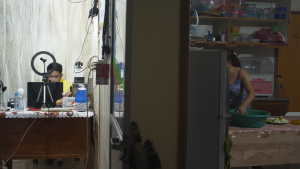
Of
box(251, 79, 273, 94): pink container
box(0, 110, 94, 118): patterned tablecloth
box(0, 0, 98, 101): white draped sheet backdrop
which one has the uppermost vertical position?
box(0, 0, 98, 101): white draped sheet backdrop

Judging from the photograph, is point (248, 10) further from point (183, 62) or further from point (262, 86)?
point (183, 62)

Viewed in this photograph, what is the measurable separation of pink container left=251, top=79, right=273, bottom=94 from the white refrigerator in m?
2.86

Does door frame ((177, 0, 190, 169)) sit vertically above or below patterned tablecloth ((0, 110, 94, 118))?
above

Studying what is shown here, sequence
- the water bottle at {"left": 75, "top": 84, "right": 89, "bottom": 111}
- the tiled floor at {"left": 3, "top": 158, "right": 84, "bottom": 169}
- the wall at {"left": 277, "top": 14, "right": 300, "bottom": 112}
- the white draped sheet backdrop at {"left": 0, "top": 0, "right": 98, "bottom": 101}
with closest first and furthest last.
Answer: the water bottle at {"left": 75, "top": 84, "right": 89, "bottom": 111} → the tiled floor at {"left": 3, "top": 158, "right": 84, "bottom": 169} → the white draped sheet backdrop at {"left": 0, "top": 0, "right": 98, "bottom": 101} → the wall at {"left": 277, "top": 14, "right": 300, "bottom": 112}

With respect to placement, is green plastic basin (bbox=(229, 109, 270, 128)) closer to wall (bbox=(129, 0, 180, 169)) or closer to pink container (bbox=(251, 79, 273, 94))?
wall (bbox=(129, 0, 180, 169))

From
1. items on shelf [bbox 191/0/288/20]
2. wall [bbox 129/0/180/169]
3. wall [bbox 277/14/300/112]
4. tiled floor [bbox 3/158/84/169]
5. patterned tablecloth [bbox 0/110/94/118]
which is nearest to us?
wall [bbox 129/0/180/169]

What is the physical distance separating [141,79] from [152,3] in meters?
0.38

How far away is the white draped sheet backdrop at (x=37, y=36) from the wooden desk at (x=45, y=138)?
149 centimetres

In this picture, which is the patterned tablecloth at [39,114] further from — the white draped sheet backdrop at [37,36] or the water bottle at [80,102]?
the white draped sheet backdrop at [37,36]

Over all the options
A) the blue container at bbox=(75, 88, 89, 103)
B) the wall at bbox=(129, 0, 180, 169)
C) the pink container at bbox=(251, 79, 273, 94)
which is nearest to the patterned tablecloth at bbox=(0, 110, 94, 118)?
the blue container at bbox=(75, 88, 89, 103)

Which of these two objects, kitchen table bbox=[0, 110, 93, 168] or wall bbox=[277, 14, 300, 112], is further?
wall bbox=[277, 14, 300, 112]

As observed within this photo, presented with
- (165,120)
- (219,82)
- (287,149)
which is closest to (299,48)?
(287,149)

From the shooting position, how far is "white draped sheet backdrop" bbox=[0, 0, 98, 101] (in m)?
3.99

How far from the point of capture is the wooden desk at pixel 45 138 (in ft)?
8.82
